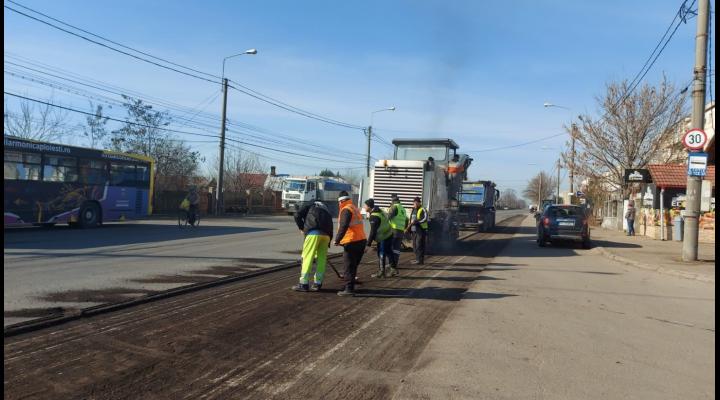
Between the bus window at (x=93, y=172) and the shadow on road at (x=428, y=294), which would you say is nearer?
the shadow on road at (x=428, y=294)

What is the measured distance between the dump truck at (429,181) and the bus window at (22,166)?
11.0m

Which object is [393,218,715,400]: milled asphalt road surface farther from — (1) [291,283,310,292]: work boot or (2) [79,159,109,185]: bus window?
(2) [79,159,109,185]: bus window

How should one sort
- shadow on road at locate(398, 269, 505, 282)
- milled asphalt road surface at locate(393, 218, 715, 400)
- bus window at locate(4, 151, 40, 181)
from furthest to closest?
bus window at locate(4, 151, 40, 181)
shadow on road at locate(398, 269, 505, 282)
milled asphalt road surface at locate(393, 218, 715, 400)

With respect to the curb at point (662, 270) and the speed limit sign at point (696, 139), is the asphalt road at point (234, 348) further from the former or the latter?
the speed limit sign at point (696, 139)

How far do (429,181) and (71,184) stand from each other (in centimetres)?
1274

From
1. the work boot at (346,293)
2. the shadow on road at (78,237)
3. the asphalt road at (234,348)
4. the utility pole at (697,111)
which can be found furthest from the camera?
the shadow on road at (78,237)

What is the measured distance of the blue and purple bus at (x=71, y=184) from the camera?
17297 mm

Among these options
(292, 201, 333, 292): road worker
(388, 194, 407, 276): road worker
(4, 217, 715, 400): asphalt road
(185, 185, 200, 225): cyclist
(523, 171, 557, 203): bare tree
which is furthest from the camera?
(523, 171, 557, 203): bare tree

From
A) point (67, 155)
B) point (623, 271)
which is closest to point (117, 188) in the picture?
point (67, 155)

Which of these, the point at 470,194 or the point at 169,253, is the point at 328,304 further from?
the point at 470,194

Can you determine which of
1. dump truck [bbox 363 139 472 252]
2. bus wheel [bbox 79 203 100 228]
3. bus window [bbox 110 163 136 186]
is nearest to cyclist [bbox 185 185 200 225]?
bus window [bbox 110 163 136 186]

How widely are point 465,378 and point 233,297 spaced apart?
4090mm

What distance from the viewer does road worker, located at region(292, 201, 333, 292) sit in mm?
8281

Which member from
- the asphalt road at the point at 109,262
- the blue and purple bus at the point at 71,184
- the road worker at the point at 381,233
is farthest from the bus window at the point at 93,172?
the road worker at the point at 381,233
